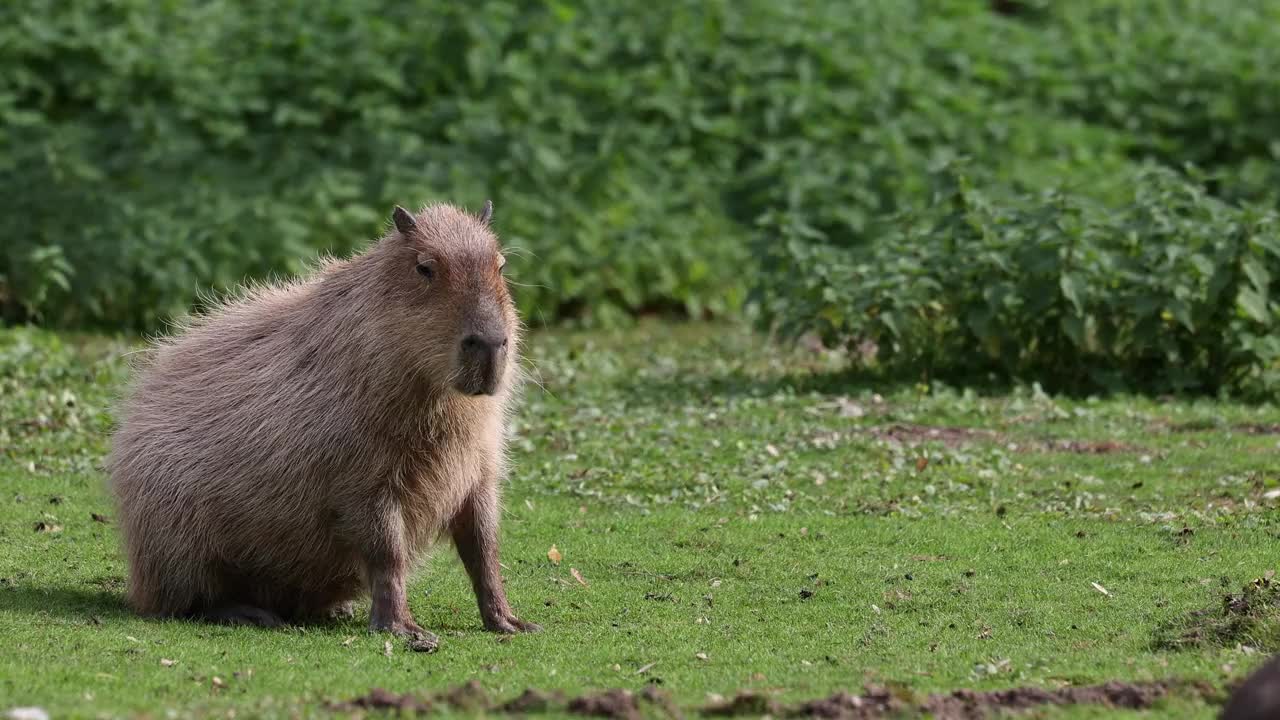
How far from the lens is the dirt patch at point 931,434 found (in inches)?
380

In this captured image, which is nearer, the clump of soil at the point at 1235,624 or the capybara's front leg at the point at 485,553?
the clump of soil at the point at 1235,624

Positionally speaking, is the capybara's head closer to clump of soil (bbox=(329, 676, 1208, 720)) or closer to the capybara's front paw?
the capybara's front paw

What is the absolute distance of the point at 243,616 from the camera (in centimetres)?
674

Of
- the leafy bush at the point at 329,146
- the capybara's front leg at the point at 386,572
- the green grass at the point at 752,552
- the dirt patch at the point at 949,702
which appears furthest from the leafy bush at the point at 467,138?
the dirt patch at the point at 949,702

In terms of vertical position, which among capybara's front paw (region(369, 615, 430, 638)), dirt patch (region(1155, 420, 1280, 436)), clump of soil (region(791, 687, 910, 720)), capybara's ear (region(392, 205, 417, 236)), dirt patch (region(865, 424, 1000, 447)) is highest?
capybara's ear (region(392, 205, 417, 236))

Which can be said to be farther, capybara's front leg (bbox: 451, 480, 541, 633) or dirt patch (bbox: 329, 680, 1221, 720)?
A: capybara's front leg (bbox: 451, 480, 541, 633)

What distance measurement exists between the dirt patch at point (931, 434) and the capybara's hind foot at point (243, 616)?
12.8 ft

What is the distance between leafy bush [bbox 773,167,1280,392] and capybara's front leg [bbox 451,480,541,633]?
461 centimetres

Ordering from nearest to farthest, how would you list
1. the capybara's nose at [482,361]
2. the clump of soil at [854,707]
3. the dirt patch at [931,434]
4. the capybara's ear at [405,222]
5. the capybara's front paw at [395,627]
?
the clump of soil at [854,707]
the capybara's nose at [482,361]
the capybara's front paw at [395,627]
the capybara's ear at [405,222]
the dirt patch at [931,434]

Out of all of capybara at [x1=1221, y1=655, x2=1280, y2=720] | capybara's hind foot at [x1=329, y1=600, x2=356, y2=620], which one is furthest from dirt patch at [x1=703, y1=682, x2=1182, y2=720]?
capybara's hind foot at [x1=329, y1=600, x2=356, y2=620]

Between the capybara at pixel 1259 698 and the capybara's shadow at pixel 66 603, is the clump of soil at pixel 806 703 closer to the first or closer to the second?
the capybara at pixel 1259 698

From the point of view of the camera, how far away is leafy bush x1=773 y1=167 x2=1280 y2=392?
10.7m

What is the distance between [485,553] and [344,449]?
0.64m

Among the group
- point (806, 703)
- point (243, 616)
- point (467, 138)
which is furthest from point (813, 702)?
point (467, 138)
